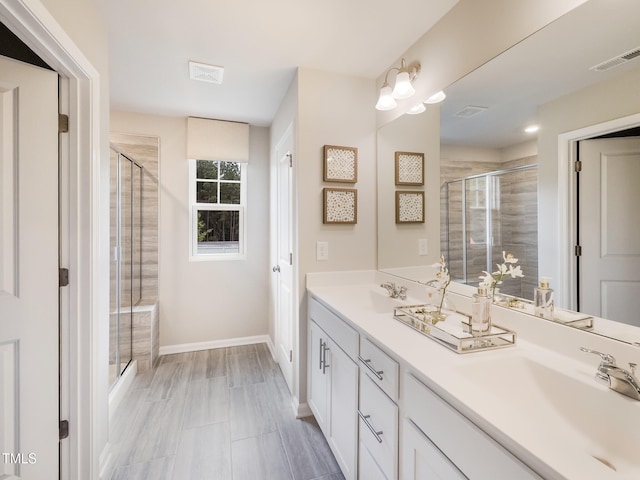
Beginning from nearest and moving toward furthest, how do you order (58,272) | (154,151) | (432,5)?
(58,272) → (432,5) → (154,151)

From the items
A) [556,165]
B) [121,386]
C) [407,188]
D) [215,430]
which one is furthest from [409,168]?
[121,386]

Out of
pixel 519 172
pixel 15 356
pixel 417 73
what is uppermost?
pixel 417 73

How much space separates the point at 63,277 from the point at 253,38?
163 cm

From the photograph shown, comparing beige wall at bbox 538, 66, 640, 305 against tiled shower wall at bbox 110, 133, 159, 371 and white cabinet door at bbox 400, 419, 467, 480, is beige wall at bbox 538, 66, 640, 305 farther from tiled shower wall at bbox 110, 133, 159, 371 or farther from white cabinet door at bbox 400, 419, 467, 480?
tiled shower wall at bbox 110, 133, 159, 371

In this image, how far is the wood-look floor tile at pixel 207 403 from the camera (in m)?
2.08

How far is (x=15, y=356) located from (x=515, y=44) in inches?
96.3

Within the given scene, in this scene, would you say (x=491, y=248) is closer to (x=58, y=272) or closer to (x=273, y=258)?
(x=58, y=272)

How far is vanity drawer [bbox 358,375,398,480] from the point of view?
3.47 ft

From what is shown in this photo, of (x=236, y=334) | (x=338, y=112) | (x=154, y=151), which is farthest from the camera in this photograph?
(x=236, y=334)

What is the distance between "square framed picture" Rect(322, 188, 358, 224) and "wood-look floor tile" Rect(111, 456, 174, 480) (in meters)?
1.71

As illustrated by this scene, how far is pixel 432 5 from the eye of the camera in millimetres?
1522

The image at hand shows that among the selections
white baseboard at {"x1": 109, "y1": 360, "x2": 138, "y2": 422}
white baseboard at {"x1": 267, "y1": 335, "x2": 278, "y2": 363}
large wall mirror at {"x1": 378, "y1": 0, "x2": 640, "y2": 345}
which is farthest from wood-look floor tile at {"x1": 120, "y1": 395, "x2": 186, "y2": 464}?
large wall mirror at {"x1": 378, "y1": 0, "x2": 640, "y2": 345}

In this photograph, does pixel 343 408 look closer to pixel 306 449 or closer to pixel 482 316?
pixel 306 449

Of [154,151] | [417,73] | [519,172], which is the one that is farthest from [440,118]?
[154,151]
